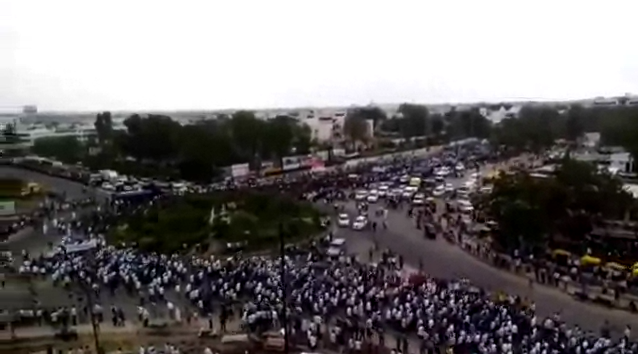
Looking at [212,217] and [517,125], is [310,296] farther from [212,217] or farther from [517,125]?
[517,125]

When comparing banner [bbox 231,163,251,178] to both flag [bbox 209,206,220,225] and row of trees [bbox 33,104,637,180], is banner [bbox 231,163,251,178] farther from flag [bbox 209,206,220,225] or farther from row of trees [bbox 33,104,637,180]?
flag [bbox 209,206,220,225]

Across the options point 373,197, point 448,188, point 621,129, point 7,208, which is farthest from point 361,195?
point 7,208

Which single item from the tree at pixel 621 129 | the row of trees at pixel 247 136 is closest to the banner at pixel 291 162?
the row of trees at pixel 247 136

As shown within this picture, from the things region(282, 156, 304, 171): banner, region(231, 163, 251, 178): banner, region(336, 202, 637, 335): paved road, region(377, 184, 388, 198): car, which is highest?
region(282, 156, 304, 171): banner

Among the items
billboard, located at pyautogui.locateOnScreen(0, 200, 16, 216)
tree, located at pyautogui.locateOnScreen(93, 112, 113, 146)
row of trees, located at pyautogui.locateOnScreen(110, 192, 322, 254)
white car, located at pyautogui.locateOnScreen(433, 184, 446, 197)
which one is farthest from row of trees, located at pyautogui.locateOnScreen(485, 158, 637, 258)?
billboard, located at pyautogui.locateOnScreen(0, 200, 16, 216)

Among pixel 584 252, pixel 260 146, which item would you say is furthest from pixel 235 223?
pixel 584 252

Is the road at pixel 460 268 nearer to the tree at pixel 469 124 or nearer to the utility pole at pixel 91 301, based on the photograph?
the tree at pixel 469 124

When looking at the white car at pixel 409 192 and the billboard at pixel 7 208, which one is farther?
the billboard at pixel 7 208
